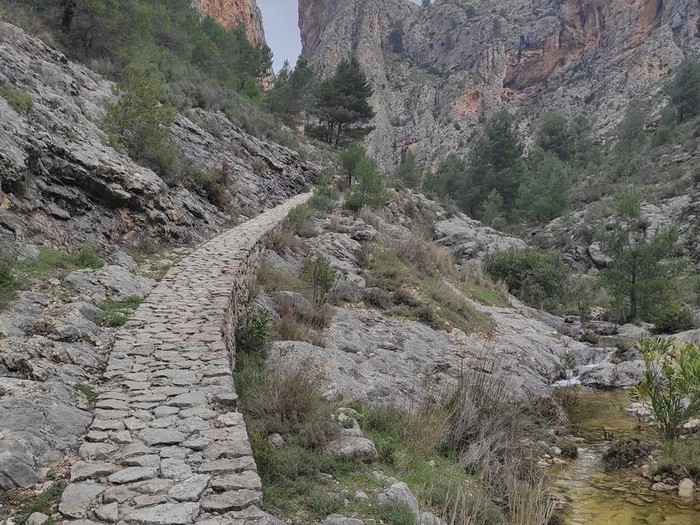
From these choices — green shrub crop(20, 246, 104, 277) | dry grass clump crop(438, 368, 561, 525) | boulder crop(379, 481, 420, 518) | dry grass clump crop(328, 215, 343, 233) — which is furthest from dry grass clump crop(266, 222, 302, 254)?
boulder crop(379, 481, 420, 518)

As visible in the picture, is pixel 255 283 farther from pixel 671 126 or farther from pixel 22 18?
pixel 671 126

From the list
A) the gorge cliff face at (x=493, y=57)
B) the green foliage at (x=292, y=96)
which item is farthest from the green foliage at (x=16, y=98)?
the gorge cliff face at (x=493, y=57)

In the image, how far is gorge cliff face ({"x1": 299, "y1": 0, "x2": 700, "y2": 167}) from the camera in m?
64.9

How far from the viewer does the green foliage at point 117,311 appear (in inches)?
263

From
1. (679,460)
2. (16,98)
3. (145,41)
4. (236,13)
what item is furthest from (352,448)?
(236,13)

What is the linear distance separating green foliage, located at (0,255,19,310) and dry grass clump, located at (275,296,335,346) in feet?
12.9

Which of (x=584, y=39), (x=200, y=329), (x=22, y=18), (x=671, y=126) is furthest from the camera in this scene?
(x=584, y=39)

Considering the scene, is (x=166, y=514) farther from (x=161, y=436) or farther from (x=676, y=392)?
(x=676, y=392)

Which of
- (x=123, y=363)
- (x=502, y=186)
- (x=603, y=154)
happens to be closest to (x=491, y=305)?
(x=123, y=363)

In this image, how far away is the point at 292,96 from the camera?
140ft

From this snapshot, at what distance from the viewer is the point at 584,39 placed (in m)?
78.2

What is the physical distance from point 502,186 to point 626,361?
1159 inches

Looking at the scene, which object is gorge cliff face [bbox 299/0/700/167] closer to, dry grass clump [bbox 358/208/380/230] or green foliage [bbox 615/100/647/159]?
green foliage [bbox 615/100/647/159]

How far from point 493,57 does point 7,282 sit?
8852cm
